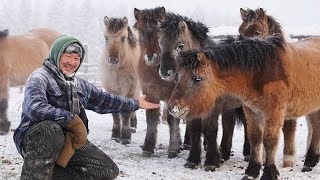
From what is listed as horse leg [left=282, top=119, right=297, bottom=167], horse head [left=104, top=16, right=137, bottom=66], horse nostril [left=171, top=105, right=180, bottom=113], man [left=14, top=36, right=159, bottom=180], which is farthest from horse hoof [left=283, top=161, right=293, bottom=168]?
horse head [left=104, top=16, right=137, bottom=66]

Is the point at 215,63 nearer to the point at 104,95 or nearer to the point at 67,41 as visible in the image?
the point at 104,95

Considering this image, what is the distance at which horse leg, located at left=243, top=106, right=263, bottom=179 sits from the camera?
18.9 feet

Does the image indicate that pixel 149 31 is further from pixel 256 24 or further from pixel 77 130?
pixel 77 130

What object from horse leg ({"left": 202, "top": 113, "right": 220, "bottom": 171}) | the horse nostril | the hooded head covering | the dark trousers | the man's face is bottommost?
horse leg ({"left": 202, "top": 113, "right": 220, "bottom": 171})

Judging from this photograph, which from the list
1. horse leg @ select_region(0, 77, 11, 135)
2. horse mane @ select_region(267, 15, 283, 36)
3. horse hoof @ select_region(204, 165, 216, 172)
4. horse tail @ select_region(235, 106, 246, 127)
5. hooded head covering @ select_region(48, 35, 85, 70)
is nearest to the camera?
hooded head covering @ select_region(48, 35, 85, 70)

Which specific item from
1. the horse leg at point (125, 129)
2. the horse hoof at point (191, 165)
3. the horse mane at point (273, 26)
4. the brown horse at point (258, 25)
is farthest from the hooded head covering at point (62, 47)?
the horse mane at point (273, 26)

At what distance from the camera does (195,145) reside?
21.5 feet

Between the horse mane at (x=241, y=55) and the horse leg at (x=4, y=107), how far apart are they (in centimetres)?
505

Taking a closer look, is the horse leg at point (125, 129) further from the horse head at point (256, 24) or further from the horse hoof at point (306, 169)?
the horse hoof at point (306, 169)

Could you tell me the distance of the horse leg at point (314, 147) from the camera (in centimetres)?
638

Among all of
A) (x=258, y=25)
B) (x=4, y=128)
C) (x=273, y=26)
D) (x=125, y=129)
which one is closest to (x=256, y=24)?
(x=258, y=25)

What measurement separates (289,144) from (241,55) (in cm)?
210

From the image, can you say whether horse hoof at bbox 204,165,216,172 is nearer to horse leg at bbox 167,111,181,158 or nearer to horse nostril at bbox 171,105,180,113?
horse leg at bbox 167,111,181,158

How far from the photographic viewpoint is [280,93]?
529cm
